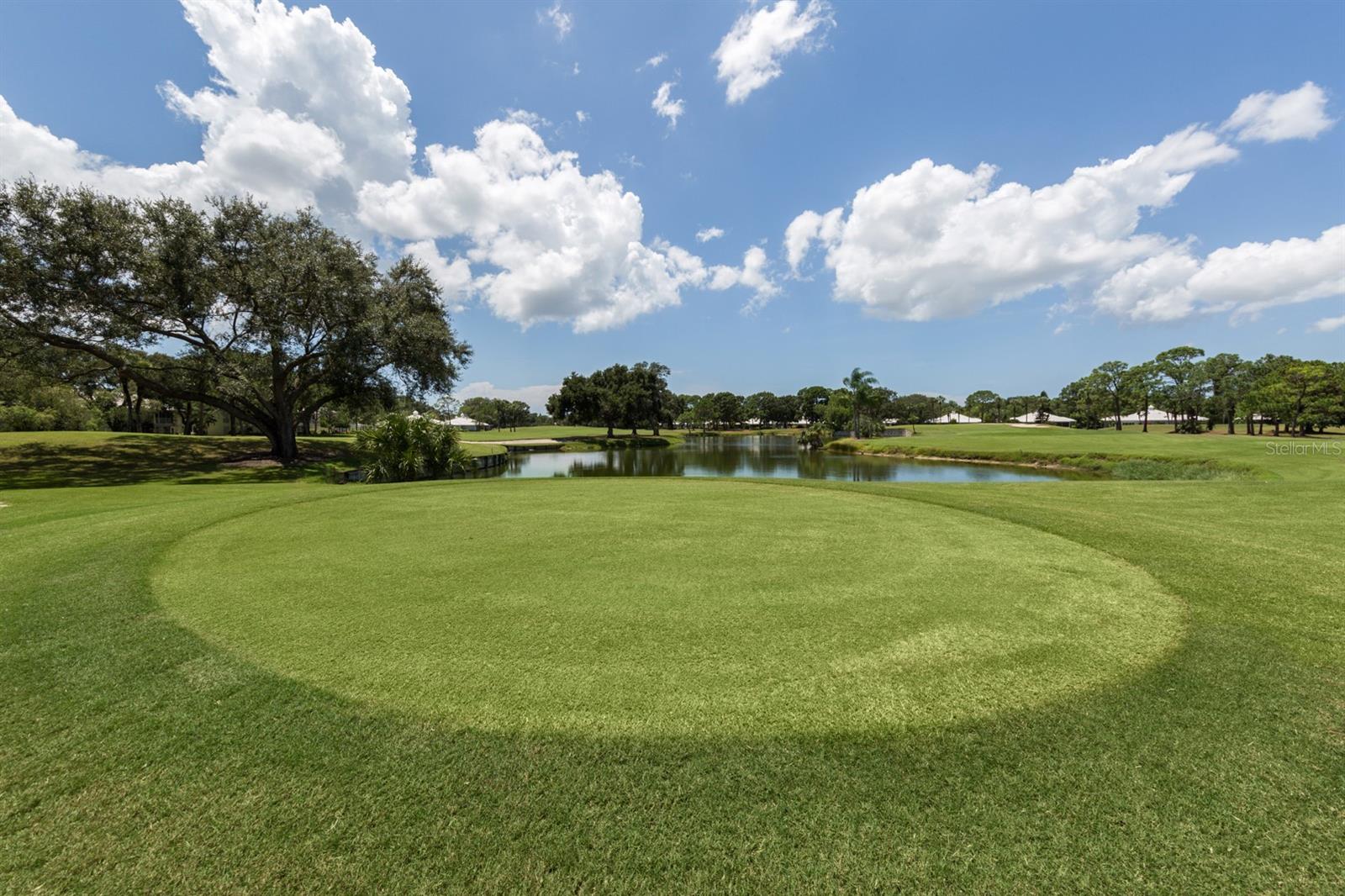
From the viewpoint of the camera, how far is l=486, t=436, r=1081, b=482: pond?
27.3 metres

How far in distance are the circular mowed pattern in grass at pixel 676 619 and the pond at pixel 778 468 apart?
1726cm

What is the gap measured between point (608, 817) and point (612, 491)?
30.9 ft

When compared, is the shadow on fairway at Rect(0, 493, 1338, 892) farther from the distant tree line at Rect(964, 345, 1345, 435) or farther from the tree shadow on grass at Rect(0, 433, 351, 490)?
the distant tree line at Rect(964, 345, 1345, 435)

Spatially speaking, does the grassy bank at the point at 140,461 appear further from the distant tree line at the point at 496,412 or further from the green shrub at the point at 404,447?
the distant tree line at the point at 496,412

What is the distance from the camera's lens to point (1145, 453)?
26.5 meters

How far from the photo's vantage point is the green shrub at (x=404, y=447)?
18859 millimetres

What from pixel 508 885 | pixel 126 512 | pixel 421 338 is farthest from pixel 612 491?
pixel 421 338

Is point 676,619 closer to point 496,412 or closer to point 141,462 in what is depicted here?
point 141,462

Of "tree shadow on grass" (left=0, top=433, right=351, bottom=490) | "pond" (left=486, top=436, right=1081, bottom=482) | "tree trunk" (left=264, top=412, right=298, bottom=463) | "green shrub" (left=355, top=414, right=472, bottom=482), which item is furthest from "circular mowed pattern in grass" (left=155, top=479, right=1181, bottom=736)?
"tree trunk" (left=264, top=412, right=298, bottom=463)

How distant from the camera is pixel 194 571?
541cm

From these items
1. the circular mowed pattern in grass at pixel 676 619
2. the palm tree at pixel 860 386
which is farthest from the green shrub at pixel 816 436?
the circular mowed pattern in grass at pixel 676 619

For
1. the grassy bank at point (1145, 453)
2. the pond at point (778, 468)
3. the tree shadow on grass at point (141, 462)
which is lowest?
the pond at point (778, 468)

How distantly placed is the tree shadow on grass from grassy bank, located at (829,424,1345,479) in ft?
124

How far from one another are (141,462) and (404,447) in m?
12.9
